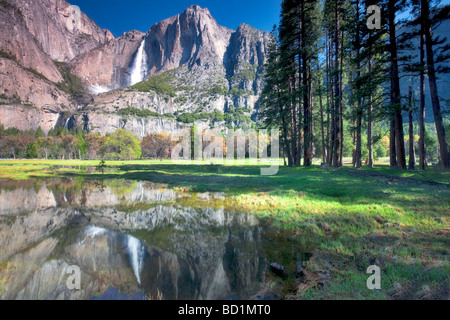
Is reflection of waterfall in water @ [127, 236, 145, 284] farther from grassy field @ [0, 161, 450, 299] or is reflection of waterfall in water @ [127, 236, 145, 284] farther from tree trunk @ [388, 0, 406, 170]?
tree trunk @ [388, 0, 406, 170]

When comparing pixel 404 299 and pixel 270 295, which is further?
pixel 270 295

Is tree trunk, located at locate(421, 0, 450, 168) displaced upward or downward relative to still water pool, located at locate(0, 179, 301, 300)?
upward

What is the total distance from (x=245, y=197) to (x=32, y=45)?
266m

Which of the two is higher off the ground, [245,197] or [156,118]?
[156,118]

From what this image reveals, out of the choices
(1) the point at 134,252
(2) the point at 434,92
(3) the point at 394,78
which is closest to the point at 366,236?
(1) the point at 134,252

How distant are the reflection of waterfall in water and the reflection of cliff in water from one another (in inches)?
1.0

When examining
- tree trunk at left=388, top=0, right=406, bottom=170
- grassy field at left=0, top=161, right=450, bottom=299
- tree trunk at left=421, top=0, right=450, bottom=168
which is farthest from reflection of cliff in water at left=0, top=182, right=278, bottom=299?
tree trunk at left=421, top=0, right=450, bottom=168

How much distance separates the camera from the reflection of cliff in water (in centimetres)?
404

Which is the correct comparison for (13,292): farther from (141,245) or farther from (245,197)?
(245,197)

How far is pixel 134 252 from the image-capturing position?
5.51 meters
